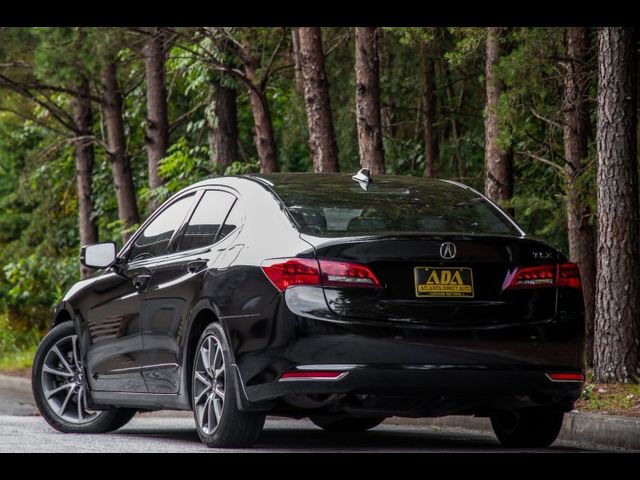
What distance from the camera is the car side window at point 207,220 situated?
8.75 meters

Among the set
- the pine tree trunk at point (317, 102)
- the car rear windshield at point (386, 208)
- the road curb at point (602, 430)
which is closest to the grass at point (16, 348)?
the pine tree trunk at point (317, 102)

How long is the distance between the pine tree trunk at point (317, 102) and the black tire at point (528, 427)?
877 centimetres

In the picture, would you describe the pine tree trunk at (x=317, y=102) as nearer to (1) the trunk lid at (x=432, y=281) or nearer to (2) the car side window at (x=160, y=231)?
(2) the car side window at (x=160, y=231)

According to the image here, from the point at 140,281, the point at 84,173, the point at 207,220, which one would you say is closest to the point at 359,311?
the point at 207,220

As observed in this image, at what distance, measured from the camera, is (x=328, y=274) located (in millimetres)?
7602

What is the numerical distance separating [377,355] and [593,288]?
33.6ft

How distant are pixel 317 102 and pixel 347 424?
7.69 meters

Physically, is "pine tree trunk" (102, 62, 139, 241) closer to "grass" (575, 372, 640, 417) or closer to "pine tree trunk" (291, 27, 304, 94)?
"pine tree trunk" (291, 27, 304, 94)

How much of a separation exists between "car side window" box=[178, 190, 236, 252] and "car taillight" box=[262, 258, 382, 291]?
3.63ft

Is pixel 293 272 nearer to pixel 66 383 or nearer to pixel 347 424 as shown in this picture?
pixel 347 424

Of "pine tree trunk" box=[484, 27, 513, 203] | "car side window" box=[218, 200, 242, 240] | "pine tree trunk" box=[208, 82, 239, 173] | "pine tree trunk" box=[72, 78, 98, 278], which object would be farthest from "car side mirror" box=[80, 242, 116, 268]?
"pine tree trunk" box=[72, 78, 98, 278]

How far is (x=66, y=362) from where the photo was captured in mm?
10508

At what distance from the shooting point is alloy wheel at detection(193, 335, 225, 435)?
27.0ft
